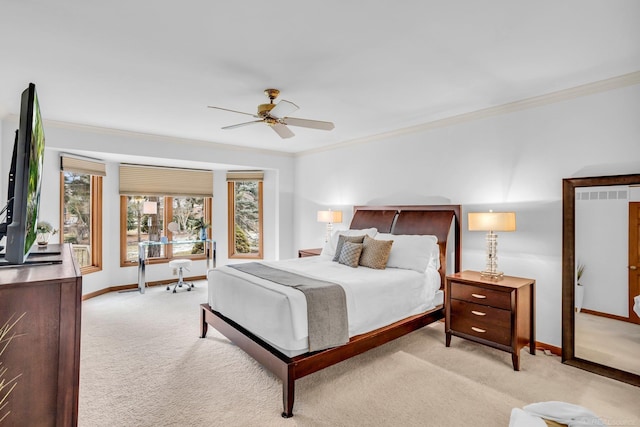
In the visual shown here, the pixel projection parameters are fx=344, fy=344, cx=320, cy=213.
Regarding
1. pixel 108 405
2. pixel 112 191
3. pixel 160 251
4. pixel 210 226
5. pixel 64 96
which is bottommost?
pixel 108 405

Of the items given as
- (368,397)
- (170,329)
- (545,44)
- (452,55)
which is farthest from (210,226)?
(545,44)

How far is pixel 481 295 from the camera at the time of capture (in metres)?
3.32

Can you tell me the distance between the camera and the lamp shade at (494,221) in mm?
3309

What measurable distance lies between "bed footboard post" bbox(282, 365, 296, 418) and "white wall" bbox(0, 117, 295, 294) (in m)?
4.06

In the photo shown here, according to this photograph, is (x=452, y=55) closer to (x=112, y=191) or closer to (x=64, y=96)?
(x=64, y=96)

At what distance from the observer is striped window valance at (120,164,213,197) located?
598 centimetres

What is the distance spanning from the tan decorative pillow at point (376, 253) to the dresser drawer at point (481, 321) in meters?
0.82

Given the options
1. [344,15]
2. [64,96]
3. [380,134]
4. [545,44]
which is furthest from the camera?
[380,134]

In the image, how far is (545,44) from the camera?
2.39 m

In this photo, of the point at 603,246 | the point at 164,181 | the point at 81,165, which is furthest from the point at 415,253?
the point at 81,165

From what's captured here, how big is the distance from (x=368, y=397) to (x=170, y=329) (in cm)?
256

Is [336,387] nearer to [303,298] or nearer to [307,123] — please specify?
[303,298]

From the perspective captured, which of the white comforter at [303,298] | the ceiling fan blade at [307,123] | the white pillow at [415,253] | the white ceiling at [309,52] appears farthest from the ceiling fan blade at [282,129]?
the white pillow at [415,253]

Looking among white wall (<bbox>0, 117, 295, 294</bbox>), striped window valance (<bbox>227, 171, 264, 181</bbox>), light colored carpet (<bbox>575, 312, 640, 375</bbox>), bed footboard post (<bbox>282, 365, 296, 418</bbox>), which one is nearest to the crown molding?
light colored carpet (<bbox>575, 312, 640, 375</bbox>)
